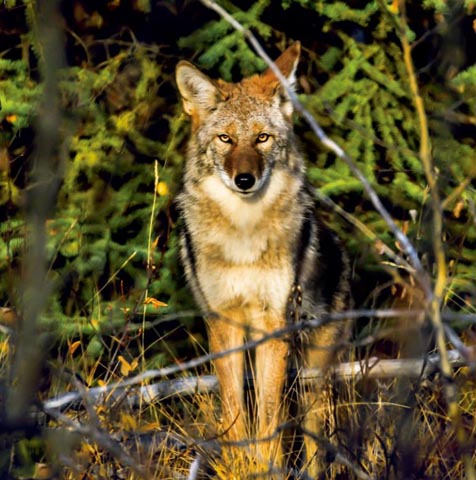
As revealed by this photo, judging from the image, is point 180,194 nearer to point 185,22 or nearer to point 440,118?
point 185,22

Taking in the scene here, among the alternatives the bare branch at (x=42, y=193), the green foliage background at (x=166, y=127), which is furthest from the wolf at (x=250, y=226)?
the bare branch at (x=42, y=193)

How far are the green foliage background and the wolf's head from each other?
535 millimetres

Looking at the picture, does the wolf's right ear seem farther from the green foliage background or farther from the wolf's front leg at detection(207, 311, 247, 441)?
the wolf's front leg at detection(207, 311, 247, 441)

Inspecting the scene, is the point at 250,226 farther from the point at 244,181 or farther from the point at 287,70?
the point at 287,70

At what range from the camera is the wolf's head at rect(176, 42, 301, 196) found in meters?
4.85

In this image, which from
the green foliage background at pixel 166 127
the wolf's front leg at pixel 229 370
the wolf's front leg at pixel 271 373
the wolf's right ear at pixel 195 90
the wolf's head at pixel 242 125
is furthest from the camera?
the green foliage background at pixel 166 127

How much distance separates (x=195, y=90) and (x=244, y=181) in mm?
683

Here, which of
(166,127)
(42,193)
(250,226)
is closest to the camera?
(42,193)

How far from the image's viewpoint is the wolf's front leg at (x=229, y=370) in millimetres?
4523

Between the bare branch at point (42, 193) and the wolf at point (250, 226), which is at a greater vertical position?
the bare branch at point (42, 193)

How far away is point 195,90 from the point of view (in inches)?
201

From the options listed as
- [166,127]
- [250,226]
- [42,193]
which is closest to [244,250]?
[250,226]

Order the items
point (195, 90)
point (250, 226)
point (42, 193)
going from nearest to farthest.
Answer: point (42, 193)
point (250, 226)
point (195, 90)

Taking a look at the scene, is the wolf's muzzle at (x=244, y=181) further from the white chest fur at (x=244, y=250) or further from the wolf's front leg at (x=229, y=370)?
the wolf's front leg at (x=229, y=370)
